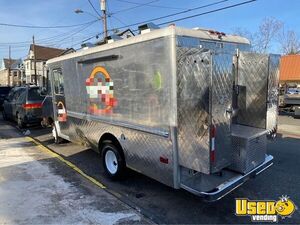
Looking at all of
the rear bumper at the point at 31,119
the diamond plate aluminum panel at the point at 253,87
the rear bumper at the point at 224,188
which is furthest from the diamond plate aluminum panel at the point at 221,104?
the rear bumper at the point at 31,119

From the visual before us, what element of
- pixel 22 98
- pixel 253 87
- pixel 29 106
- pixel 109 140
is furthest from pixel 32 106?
pixel 253 87

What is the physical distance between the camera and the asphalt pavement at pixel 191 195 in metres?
4.47

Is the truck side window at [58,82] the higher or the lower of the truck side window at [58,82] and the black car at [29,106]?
the higher

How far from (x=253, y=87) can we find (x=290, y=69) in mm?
24666

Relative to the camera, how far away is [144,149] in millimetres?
4980

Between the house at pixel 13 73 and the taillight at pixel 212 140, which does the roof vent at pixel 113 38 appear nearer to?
the taillight at pixel 212 140

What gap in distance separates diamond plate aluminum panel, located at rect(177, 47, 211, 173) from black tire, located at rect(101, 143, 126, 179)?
1909 millimetres

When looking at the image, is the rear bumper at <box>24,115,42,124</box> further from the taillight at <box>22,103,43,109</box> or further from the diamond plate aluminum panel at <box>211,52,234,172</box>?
the diamond plate aluminum panel at <box>211,52,234,172</box>

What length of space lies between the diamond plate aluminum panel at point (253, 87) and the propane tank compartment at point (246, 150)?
0.57 m

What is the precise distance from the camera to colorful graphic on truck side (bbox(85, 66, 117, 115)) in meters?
5.68

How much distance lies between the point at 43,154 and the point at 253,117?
5.69 meters

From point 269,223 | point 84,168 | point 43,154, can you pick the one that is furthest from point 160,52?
point 43,154

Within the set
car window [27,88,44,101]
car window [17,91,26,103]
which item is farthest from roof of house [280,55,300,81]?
car window [17,91,26,103]

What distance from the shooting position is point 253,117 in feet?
18.4
